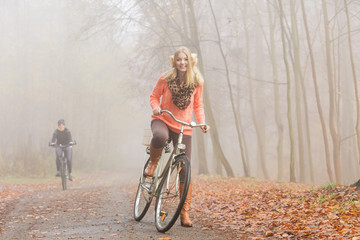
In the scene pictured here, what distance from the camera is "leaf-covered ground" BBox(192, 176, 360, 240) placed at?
5070 millimetres

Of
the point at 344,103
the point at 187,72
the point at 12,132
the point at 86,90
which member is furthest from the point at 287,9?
the point at 12,132

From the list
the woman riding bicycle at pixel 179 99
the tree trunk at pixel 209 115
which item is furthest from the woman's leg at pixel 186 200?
the tree trunk at pixel 209 115

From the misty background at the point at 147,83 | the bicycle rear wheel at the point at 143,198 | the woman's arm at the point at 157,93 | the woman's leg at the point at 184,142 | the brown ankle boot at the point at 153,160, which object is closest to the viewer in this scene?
the woman's leg at the point at 184,142

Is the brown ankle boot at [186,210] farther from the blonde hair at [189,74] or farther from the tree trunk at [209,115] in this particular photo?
the tree trunk at [209,115]

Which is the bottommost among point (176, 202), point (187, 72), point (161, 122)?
point (176, 202)

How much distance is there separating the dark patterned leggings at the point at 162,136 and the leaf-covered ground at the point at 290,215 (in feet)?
3.80

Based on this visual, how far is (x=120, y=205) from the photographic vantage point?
842 centimetres

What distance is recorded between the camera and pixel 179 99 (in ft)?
18.1

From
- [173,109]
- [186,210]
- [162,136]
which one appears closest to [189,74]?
[173,109]

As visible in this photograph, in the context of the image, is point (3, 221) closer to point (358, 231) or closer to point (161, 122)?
point (161, 122)

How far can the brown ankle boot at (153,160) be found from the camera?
225 inches

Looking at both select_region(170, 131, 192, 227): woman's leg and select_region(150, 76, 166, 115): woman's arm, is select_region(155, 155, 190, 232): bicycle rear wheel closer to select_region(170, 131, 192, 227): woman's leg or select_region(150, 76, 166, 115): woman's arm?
select_region(170, 131, 192, 227): woman's leg

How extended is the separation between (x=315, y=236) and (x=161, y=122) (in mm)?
2193

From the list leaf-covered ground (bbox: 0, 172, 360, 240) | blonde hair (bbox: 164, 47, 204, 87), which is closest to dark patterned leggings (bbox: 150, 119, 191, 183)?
blonde hair (bbox: 164, 47, 204, 87)
